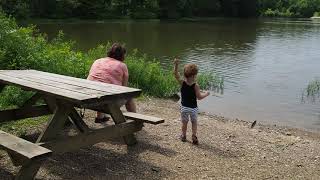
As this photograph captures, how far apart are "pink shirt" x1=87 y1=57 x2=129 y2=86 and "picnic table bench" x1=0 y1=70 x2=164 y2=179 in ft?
1.69

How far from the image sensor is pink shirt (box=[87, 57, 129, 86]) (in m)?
A: 7.59

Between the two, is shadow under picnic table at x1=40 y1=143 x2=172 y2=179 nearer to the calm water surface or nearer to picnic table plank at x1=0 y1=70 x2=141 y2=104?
picnic table plank at x1=0 y1=70 x2=141 y2=104

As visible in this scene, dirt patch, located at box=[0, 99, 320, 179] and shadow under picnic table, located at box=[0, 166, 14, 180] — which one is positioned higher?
shadow under picnic table, located at box=[0, 166, 14, 180]

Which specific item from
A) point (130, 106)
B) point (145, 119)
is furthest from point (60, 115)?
point (130, 106)

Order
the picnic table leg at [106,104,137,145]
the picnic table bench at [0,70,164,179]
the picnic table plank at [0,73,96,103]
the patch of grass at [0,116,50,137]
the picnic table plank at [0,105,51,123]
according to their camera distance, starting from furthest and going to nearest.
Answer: the patch of grass at [0,116,50,137] → the picnic table plank at [0,105,51,123] → the picnic table leg at [106,104,137,145] → the picnic table plank at [0,73,96,103] → the picnic table bench at [0,70,164,179]

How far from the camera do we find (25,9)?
5803 cm

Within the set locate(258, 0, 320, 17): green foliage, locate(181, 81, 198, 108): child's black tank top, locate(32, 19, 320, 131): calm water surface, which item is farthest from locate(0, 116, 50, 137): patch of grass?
locate(258, 0, 320, 17): green foliage

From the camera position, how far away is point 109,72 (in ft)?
25.0

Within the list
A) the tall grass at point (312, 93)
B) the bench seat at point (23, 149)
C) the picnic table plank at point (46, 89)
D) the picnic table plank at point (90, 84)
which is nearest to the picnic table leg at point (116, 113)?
the picnic table plank at point (90, 84)

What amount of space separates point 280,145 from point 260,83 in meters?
11.4

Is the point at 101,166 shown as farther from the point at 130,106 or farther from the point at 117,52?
the point at 117,52

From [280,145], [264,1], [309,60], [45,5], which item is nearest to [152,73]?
[280,145]

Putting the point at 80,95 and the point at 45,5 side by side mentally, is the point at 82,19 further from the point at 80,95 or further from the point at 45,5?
the point at 80,95

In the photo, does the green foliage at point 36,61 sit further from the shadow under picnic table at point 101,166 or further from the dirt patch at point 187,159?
the shadow under picnic table at point 101,166
